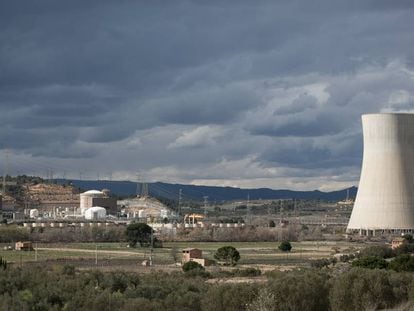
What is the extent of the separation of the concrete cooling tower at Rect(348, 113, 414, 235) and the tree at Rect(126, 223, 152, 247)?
19074 millimetres

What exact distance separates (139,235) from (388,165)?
22.7m

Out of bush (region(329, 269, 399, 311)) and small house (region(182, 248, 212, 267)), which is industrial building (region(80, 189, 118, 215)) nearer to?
small house (region(182, 248, 212, 267))

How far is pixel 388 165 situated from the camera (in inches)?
2394

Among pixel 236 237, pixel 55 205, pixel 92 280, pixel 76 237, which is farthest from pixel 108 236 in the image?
pixel 55 205

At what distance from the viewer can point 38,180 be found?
171250mm

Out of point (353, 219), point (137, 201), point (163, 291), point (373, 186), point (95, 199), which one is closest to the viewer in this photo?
point (163, 291)

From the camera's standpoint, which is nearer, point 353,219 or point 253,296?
point 253,296

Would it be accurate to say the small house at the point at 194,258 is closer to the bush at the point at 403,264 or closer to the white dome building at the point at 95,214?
the bush at the point at 403,264

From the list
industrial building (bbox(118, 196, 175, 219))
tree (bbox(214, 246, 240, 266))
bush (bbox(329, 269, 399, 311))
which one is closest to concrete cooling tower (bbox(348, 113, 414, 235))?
tree (bbox(214, 246, 240, 266))

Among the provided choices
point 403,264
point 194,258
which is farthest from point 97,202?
point 403,264

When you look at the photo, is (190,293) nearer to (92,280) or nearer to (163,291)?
(163,291)

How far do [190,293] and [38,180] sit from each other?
492 feet

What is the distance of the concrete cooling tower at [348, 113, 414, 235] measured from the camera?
60.8m

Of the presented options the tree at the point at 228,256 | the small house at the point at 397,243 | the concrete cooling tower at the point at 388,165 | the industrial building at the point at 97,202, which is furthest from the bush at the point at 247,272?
the industrial building at the point at 97,202
